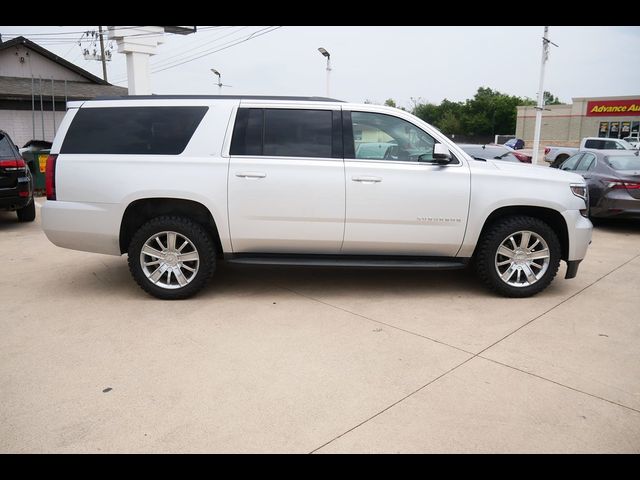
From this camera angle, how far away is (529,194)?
5.04 metres

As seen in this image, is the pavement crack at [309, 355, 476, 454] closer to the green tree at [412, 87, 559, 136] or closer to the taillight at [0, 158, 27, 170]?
the taillight at [0, 158, 27, 170]

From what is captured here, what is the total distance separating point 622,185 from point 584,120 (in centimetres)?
5289

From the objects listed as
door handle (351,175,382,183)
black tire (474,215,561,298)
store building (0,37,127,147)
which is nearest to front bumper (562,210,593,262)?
black tire (474,215,561,298)

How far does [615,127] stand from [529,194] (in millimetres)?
53956

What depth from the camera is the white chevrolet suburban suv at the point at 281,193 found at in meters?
4.91

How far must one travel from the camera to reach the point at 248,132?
502cm

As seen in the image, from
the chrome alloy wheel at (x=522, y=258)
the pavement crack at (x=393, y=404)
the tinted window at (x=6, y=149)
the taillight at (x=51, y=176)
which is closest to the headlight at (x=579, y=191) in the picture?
the chrome alloy wheel at (x=522, y=258)

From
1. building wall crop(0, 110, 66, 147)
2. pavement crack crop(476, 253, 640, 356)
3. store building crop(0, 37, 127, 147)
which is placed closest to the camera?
pavement crack crop(476, 253, 640, 356)

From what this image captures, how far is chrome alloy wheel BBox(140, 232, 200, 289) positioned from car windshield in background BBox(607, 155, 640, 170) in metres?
7.64

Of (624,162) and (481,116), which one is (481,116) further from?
(624,162)

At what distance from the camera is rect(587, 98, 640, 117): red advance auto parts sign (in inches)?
1923

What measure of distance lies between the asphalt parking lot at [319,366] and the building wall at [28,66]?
21.1m

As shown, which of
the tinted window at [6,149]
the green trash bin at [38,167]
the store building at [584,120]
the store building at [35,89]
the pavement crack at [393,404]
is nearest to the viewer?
the pavement crack at [393,404]

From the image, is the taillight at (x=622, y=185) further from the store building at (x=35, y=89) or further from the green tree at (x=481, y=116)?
the green tree at (x=481, y=116)
